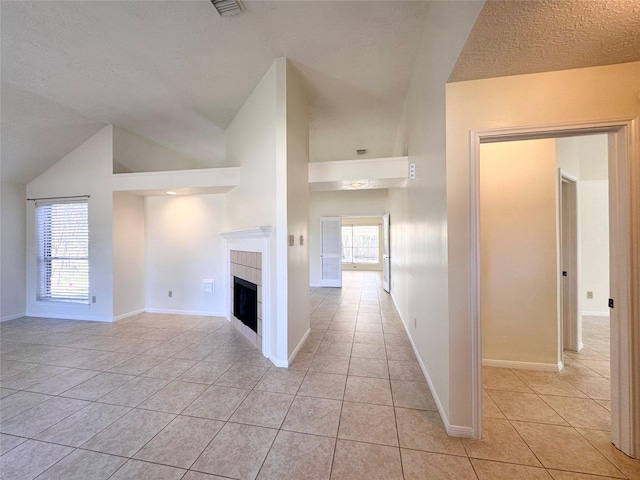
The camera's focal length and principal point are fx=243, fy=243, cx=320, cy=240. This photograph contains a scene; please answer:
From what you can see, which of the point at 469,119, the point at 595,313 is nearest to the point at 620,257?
the point at 469,119

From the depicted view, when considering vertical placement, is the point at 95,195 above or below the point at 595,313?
above

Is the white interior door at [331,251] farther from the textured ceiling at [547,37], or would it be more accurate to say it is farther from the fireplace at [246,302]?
the textured ceiling at [547,37]

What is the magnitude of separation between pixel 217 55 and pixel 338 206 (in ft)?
16.0

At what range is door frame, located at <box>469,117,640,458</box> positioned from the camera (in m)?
1.44

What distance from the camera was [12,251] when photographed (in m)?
4.22

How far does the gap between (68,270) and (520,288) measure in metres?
6.72

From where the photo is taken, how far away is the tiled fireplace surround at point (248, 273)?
9.75 feet

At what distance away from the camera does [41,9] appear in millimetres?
2043

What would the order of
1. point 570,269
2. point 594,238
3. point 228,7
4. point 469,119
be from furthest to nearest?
point 594,238 < point 570,269 < point 228,7 < point 469,119

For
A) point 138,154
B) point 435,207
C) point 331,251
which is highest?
point 138,154

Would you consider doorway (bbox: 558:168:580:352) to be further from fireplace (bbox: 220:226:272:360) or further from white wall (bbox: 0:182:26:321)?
white wall (bbox: 0:182:26:321)

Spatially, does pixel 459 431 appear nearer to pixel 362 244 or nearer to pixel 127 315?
pixel 127 315

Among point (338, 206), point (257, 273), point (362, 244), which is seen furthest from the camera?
point (362, 244)

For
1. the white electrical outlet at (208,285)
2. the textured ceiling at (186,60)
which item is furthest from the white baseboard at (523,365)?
the white electrical outlet at (208,285)
